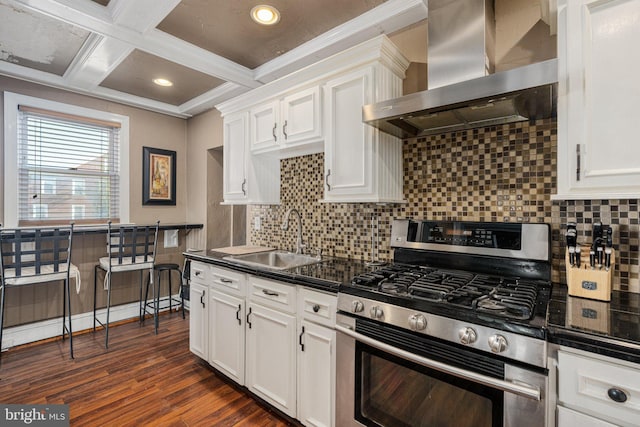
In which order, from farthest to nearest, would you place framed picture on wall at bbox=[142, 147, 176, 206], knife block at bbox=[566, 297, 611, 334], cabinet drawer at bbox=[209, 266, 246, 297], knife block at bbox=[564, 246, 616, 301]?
1. framed picture on wall at bbox=[142, 147, 176, 206]
2. cabinet drawer at bbox=[209, 266, 246, 297]
3. knife block at bbox=[564, 246, 616, 301]
4. knife block at bbox=[566, 297, 611, 334]

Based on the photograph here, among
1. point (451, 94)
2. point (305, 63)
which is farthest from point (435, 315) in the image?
point (305, 63)

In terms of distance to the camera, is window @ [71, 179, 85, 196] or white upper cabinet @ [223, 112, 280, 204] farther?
window @ [71, 179, 85, 196]

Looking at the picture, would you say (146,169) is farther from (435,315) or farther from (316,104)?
(435,315)

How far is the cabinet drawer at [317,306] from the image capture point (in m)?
1.59

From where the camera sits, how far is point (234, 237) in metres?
3.96

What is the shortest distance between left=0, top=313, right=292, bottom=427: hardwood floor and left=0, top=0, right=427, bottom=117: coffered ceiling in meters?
2.54

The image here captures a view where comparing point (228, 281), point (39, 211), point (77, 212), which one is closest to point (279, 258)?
point (228, 281)

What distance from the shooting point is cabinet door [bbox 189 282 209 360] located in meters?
2.41

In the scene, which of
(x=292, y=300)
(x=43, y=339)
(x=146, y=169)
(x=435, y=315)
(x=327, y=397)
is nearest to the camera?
(x=435, y=315)

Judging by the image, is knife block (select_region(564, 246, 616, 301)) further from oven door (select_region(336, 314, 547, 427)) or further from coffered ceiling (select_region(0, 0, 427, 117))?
coffered ceiling (select_region(0, 0, 427, 117))

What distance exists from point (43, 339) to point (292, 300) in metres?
3.00

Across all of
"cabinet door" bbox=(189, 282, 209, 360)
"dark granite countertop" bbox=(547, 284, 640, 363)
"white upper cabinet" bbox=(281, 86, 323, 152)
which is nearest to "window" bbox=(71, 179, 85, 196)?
"cabinet door" bbox=(189, 282, 209, 360)

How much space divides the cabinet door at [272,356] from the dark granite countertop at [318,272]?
9.0 inches

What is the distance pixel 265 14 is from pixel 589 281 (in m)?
2.35
